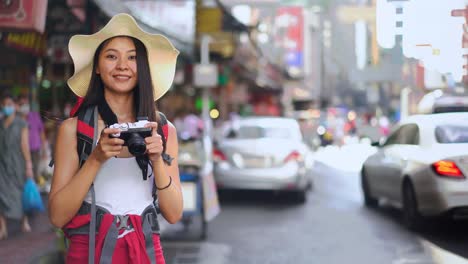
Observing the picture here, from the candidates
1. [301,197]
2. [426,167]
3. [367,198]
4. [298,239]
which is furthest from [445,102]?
[298,239]

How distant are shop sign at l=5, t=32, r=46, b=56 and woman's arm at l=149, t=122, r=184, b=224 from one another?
38.4ft

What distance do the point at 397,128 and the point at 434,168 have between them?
107 inches

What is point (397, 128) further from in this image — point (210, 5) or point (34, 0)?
point (210, 5)

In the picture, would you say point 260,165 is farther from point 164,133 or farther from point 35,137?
point 164,133

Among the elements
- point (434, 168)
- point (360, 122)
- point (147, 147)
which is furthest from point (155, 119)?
point (360, 122)

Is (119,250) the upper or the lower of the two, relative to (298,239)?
upper

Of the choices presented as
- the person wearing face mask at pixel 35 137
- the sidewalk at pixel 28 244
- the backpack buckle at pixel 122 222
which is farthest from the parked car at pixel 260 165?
the backpack buckle at pixel 122 222

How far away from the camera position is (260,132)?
14.2m

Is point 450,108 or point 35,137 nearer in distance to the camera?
point 35,137

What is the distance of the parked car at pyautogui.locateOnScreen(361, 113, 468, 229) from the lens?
8.77m

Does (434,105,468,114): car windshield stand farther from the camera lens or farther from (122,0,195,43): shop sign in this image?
the camera lens

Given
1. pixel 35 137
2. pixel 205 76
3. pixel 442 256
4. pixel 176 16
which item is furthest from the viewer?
pixel 176 16

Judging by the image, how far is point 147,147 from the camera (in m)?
2.77

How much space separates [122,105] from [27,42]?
42.2 feet
